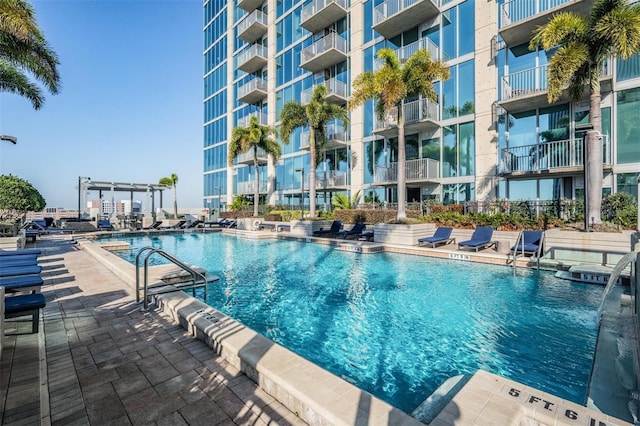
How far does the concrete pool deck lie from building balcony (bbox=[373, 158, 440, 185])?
586 inches

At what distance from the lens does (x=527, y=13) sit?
45.5 ft

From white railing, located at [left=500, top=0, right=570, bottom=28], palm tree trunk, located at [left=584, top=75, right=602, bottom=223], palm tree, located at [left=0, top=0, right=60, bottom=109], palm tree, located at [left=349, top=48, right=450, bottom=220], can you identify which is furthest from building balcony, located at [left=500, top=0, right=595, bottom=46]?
palm tree, located at [left=0, top=0, right=60, bottom=109]

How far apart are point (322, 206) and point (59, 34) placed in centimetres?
1702

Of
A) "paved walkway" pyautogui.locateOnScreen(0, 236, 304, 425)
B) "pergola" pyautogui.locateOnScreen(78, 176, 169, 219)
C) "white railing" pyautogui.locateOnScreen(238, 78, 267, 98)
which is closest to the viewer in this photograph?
"paved walkway" pyautogui.locateOnScreen(0, 236, 304, 425)

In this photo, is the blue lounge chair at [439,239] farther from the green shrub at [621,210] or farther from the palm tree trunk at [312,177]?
the palm tree trunk at [312,177]

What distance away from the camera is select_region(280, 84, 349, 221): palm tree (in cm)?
1898

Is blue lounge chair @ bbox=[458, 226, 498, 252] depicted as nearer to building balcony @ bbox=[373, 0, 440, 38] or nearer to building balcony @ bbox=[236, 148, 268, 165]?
building balcony @ bbox=[373, 0, 440, 38]

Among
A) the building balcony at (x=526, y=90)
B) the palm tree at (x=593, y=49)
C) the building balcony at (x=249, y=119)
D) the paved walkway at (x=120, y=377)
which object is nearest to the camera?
the paved walkway at (x=120, y=377)

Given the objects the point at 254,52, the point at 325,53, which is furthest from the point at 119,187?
the point at 325,53

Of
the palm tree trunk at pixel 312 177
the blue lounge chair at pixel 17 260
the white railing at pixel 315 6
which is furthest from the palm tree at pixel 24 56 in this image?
the white railing at pixel 315 6

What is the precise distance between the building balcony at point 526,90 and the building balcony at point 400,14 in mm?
6129

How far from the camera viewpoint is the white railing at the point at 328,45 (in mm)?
21734

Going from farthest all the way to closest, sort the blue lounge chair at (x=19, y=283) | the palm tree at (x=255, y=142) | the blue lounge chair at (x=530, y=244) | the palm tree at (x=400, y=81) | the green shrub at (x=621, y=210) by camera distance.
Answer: the palm tree at (x=255, y=142)
the palm tree at (x=400, y=81)
the green shrub at (x=621, y=210)
the blue lounge chair at (x=530, y=244)
the blue lounge chair at (x=19, y=283)

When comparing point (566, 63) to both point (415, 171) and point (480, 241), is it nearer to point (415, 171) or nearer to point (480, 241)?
point (480, 241)
